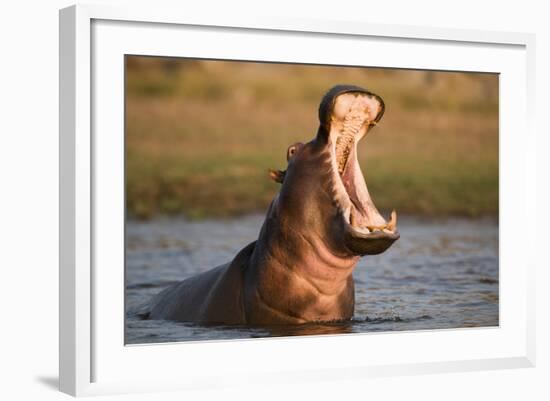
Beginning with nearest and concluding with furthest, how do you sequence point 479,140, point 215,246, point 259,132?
point 215,246, point 259,132, point 479,140

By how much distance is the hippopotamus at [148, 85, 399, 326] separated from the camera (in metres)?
7.92

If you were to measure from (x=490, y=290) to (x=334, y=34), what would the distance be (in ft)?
9.01

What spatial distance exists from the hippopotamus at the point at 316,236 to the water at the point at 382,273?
15 cm

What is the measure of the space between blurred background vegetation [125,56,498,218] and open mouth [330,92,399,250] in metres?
8.00

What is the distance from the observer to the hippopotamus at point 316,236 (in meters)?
7.92

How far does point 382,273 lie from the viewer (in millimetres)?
11547

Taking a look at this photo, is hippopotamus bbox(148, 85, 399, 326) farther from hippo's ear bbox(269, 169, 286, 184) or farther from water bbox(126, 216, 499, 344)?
water bbox(126, 216, 499, 344)

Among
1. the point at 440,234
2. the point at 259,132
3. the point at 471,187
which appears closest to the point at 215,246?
the point at 440,234

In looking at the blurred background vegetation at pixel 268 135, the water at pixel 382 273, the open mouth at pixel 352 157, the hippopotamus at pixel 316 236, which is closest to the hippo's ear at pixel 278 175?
the hippopotamus at pixel 316 236

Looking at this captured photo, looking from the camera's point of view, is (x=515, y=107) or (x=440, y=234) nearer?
(x=515, y=107)

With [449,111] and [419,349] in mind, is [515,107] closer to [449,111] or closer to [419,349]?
[419,349]

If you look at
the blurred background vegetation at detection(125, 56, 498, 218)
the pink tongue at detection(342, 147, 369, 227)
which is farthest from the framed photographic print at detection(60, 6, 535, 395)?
the blurred background vegetation at detection(125, 56, 498, 218)

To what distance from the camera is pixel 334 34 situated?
27.2 ft

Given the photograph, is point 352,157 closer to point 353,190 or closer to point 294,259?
point 353,190
